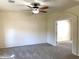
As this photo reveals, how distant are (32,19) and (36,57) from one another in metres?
3.33

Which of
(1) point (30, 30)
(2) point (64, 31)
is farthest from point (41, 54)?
(2) point (64, 31)

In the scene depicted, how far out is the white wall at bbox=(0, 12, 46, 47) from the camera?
6.34 metres

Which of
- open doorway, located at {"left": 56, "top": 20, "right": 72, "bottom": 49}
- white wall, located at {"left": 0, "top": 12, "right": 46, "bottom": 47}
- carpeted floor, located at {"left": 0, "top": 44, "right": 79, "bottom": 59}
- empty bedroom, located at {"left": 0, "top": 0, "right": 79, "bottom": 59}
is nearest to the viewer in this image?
carpeted floor, located at {"left": 0, "top": 44, "right": 79, "bottom": 59}

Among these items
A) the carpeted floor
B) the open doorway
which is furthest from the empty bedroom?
the open doorway

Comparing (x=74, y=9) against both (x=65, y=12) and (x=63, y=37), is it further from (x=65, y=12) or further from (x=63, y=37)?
(x=63, y=37)

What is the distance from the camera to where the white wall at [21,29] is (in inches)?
250

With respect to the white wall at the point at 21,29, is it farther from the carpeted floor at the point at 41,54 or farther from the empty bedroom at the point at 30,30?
the carpeted floor at the point at 41,54

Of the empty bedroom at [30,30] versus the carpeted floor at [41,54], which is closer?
the carpeted floor at [41,54]

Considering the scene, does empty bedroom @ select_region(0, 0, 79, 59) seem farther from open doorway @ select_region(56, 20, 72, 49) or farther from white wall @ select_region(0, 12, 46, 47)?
open doorway @ select_region(56, 20, 72, 49)

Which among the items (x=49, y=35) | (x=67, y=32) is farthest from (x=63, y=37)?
(x=49, y=35)

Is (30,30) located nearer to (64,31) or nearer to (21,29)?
(21,29)

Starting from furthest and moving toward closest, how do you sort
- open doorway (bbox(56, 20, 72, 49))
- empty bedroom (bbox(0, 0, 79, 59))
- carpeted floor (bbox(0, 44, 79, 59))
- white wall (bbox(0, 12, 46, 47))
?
open doorway (bbox(56, 20, 72, 49)) → white wall (bbox(0, 12, 46, 47)) → empty bedroom (bbox(0, 0, 79, 59)) → carpeted floor (bbox(0, 44, 79, 59))

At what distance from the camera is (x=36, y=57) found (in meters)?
4.47

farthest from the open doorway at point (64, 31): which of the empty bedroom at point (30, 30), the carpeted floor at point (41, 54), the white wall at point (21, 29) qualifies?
the carpeted floor at point (41, 54)
